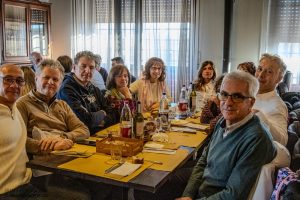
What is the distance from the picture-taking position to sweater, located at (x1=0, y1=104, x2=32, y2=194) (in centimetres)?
171

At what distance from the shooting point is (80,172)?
157cm

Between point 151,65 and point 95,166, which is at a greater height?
point 151,65

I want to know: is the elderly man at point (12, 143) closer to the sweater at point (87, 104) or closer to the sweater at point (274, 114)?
the sweater at point (87, 104)

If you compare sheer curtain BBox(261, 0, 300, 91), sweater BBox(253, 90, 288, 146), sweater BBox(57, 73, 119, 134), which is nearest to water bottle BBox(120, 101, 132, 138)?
sweater BBox(57, 73, 119, 134)

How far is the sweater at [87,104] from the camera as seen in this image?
2.58m

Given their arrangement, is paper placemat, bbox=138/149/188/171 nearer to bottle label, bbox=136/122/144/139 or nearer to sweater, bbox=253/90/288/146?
bottle label, bbox=136/122/144/139

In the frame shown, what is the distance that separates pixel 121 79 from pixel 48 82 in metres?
1.04

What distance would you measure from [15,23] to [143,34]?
2020 mm

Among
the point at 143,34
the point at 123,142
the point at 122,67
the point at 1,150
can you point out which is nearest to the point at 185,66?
the point at 143,34

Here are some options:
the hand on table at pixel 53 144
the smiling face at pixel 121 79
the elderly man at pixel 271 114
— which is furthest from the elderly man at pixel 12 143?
the smiling face at pixel 121 79

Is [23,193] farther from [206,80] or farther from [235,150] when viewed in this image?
[206,80]

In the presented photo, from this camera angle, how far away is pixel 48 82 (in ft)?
7.17

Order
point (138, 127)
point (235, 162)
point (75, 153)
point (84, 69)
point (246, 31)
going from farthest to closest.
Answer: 1. point (246, 31)
2. point (84, 69)
3. point (138, 127)
4. point (75, 153)
5. point (235, 162)

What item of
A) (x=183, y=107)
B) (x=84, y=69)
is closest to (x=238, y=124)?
(x=183, y=107)
